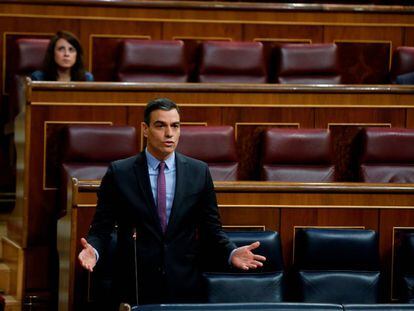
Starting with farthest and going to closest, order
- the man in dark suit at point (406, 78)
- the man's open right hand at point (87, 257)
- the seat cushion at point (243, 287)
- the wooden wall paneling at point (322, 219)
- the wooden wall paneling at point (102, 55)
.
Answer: the wooden wall paneling at point (102, 55)
the man in dark suit at point (406, 78)
the wooden wall paneling at point (322, 219)
the seat cushion at point (243, 287)
the man's open right hand at point (87, 257)

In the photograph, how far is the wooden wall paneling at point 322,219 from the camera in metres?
1.21

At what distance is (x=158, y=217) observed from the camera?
980mm

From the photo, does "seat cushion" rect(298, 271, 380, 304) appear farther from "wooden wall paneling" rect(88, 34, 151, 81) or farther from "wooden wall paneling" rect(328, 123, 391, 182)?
"wooden wall paneling" rect(88, 34, 151, 81)

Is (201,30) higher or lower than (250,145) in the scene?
higher

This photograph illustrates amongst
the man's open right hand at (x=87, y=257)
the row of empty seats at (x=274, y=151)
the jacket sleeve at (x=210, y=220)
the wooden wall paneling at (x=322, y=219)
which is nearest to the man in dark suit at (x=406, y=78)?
the row of empty seats at (x=274, y=151)

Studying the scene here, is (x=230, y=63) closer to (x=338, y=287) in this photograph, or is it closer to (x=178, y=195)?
(x=338, y=287)

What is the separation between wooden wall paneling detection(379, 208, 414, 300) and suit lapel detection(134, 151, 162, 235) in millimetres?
366

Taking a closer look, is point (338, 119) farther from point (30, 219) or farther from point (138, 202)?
point (138, 202)

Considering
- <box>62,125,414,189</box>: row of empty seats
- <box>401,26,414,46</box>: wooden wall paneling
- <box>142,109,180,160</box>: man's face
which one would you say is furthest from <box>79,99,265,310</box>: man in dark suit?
<box>401,26,414,46</box>: wooden wall paneling

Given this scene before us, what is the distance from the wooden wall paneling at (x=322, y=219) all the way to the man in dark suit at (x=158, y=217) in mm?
232

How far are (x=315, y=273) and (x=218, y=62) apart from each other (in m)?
0.66

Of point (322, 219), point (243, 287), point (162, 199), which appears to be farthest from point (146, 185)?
point (322, 219)

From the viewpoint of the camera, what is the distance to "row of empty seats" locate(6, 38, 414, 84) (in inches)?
66.6

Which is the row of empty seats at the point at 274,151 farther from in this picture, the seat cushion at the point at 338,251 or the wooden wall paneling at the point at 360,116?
the seat cushion at the point at 338,251
